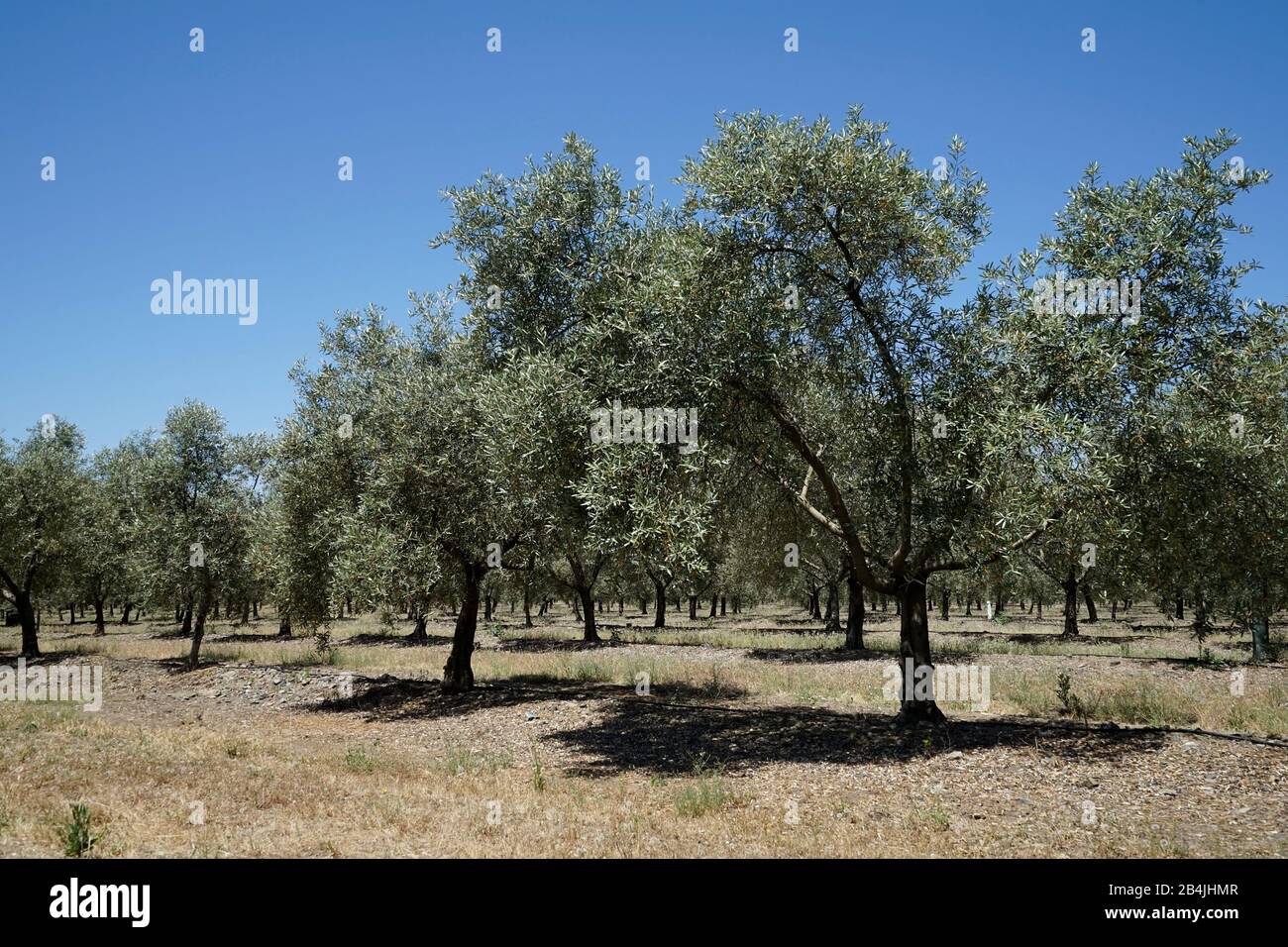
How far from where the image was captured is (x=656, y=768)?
14719 millimetres

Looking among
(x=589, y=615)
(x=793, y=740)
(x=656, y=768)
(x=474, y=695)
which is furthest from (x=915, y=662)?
(x=589, y=615)

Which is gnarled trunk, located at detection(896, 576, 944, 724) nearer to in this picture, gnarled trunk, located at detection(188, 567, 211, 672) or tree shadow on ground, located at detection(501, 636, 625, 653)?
tree shadow on ground, located at detection(501, 636, 625, 653)

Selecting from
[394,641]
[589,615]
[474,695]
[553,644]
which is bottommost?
[394,641]

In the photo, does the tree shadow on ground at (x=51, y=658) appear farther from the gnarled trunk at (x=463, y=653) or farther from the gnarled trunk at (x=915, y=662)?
the gnarled trunk at (x=915, y=662)

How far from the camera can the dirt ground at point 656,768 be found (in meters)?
9.98

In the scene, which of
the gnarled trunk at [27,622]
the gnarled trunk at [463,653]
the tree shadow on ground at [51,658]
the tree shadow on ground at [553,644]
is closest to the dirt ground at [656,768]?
the gnarled trunk at [463,653]

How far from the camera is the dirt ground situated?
9984 mm

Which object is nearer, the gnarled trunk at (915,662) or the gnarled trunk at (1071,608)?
the gnarled trunk at (915,662)

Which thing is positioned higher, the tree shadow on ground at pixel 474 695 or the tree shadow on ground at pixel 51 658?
the tree shadow on ground at pixel 474 695

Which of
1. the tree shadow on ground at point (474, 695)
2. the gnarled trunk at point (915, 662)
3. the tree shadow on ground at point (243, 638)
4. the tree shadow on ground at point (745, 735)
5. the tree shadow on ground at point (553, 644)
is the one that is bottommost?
the tree shadow on ground at point (243, 638)

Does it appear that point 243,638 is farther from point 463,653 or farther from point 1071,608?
point 1071,608

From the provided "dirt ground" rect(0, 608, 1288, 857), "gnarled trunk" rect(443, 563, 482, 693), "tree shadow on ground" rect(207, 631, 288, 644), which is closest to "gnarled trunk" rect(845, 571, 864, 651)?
"dirt ground" rect(0, 608, 1288, 857)
